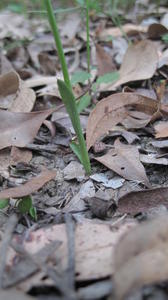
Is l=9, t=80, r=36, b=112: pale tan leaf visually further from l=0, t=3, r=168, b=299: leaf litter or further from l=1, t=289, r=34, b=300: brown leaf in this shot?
l=1, t=289, r=34, b=300: brown leaf

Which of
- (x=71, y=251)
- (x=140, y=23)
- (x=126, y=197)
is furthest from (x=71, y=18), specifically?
(x=71, y=251)

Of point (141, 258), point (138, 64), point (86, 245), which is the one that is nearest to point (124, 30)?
point (138, 64)

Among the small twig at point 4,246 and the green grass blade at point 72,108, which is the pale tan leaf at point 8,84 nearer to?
the green grass blade at point 72,108

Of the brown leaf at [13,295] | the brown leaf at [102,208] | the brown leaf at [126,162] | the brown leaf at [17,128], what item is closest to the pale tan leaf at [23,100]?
the brown leaf at [17,128]

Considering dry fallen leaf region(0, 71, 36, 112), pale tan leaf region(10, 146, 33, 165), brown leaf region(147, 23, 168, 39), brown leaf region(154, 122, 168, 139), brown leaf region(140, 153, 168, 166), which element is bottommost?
brown leaf region(140, 153, 168, 166)

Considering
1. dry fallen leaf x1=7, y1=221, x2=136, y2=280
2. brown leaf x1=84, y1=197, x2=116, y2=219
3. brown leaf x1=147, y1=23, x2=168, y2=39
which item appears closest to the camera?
dry fallen leaf x1=7, y1=221, x2=136, y2=280

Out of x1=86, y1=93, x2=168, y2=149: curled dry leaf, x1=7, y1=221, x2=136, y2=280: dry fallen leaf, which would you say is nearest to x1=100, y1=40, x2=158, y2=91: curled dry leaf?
x1=86, y1=93, x2=168, y2=149: curled dry leaf

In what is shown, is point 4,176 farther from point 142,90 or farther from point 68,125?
point 142,90
